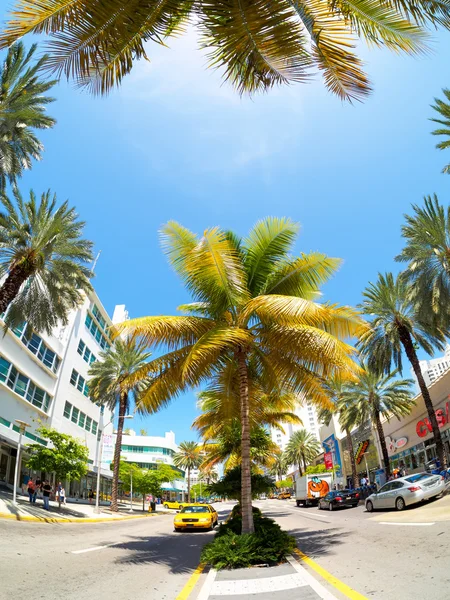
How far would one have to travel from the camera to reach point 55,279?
883 inches

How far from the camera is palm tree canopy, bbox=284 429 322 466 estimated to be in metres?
83.5

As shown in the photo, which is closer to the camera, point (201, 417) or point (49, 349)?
point (201, 417)

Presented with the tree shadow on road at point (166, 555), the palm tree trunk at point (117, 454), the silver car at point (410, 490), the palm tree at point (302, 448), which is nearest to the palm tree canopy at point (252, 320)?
the tree shadow on road at point (166, 555)

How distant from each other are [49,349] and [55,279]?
1680cm

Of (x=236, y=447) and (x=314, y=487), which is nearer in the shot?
(x=236, y=447)

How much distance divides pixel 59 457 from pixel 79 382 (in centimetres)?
1976

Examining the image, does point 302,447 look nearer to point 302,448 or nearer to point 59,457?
point 302,448

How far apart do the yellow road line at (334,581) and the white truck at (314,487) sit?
3539 centimetres

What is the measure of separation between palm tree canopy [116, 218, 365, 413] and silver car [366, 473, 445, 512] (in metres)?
9.20

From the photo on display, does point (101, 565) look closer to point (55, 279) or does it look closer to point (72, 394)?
point (55, 279)

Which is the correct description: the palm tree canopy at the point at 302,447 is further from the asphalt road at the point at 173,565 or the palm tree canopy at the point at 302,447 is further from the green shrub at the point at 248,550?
the green shrub at the point at 248,550

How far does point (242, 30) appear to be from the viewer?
4730mm

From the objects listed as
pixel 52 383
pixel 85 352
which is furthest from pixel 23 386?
Answer: pixel 85 352

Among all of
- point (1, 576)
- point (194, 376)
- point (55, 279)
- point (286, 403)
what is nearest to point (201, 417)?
point (286, 403)
